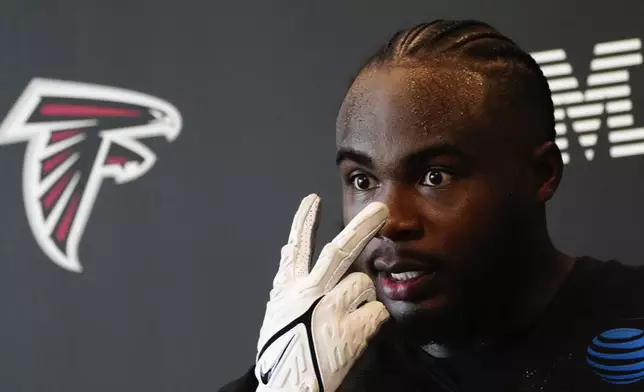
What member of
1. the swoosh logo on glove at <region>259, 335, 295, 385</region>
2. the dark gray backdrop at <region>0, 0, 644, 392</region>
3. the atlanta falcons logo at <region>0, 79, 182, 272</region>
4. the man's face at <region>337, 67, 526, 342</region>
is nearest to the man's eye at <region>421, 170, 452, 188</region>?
the man's face at <region>337, 67, 526, 342</region>

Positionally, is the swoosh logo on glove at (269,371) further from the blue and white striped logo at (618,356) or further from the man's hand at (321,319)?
the blue and white striped logo at (618,356)

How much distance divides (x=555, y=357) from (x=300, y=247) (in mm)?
320

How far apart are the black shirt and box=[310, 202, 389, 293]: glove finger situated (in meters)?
0.12

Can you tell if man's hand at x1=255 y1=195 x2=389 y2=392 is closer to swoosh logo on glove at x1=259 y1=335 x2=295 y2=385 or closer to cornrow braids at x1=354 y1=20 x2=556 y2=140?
swoosh logo on glove at x1=259 y1=335 x2=295 y2=385

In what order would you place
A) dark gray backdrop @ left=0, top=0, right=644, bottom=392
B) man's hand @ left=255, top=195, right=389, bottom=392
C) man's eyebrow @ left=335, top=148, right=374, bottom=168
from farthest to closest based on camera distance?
dark gray backdrop @ left=0, top=0, right=644, bottom=392, man's eyebrow @ left=335, top=148, right=374, bottom=168, man's hand @ left=255, top=195, right=389, bottom=392

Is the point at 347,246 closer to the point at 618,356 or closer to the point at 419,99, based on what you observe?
the point at 419,99

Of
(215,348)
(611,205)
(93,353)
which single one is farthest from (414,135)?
(93,353)

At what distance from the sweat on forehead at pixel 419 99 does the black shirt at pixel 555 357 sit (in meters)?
0.24

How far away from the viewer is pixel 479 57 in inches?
32.4

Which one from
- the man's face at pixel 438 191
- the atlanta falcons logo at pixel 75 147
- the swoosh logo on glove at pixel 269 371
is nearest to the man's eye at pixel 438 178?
the man's face at pixel 438 191

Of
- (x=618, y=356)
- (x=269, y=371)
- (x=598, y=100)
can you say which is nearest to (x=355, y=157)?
(x=269, y=371)

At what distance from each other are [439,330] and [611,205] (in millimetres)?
615

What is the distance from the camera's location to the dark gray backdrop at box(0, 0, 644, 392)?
55.5 inches

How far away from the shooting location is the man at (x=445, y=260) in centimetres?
76
